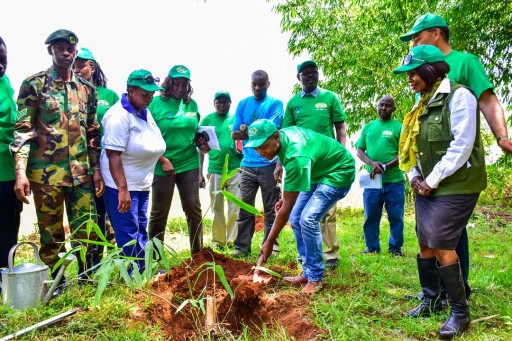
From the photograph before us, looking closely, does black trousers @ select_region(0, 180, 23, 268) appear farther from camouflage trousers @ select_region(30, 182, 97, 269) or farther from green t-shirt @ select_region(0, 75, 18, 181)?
camouflage trousers @ select_region(30, 182, 97, 269)

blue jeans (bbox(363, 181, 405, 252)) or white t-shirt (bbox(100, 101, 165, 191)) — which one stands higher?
white t-shirt (bbox(100, 101, 165, 191))

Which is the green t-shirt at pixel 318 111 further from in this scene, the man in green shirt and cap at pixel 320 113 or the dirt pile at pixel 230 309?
the dirt pile at pixel 230 309

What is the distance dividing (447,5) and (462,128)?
4.67 m

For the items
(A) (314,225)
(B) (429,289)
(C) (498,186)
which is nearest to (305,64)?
(A) (314,225)

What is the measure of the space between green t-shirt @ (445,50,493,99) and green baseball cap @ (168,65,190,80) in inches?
95.6

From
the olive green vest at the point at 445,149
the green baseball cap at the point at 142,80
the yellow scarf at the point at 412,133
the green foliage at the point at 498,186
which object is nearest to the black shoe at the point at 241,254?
the green baseball cap at the point at 142,80

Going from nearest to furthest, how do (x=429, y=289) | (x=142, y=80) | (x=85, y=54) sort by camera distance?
1. (x=429, y=289)
2. (x=142, y=80)
3. (x=85, y=54)

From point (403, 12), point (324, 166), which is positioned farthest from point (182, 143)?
point (403, 12)

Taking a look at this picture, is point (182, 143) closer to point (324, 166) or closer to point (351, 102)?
point (324, 166)

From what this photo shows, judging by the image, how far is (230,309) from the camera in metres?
3.38

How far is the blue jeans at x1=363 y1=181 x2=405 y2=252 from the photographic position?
5137 mm

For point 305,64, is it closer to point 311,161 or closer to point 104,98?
point 311,161

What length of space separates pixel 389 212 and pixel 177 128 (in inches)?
103

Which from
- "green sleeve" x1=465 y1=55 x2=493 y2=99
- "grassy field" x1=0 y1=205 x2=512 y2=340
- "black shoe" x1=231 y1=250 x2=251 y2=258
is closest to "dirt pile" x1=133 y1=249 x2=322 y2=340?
"grassy field" x1=0 y1=205 x2=512 y2=340
